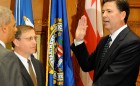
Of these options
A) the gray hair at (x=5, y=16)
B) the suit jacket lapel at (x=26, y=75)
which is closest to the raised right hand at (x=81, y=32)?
the suit jacket lapel at (x=26, y=75)

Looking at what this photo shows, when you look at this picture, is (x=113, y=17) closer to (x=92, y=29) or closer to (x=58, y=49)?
(x=92, y=29)

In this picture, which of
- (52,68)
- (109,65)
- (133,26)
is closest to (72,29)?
(52,68)

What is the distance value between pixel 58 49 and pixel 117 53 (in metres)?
1.03

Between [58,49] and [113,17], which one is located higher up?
[113,17]

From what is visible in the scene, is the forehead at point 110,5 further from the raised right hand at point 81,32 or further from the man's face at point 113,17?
the raised right hand at point 81,32

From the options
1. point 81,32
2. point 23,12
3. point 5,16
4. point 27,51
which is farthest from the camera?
point 23,12

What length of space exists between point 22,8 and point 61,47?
0.65m

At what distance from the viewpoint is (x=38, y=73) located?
271 cm

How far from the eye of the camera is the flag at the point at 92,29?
11.5ft

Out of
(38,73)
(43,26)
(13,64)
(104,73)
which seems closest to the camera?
(13,64)

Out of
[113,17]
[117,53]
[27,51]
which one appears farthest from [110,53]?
[27,51]

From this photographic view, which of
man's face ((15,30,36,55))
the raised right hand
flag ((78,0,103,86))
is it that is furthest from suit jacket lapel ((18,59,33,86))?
flag ((78,0,103,86))

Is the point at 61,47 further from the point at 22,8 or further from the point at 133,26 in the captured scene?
the point at 133,26

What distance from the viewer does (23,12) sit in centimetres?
335
